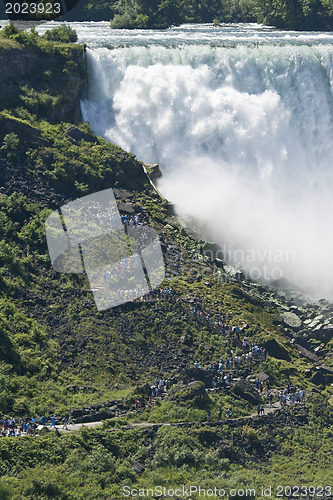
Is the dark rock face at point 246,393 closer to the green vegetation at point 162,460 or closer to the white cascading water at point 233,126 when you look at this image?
the green vegetation at point 162,460

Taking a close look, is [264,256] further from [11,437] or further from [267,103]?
[11,437]

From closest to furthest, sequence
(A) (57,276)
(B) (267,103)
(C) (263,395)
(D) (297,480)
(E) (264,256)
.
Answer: (D) (297,480)
(C) (263,395)
(A) (57,276)
(E) (264,256)
(B) (267,103)

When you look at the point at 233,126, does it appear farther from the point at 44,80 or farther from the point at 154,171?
the point at 44,80

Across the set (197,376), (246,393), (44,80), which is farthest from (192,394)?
(44,80)

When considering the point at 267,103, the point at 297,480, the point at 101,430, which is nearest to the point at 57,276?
the point at 101,430

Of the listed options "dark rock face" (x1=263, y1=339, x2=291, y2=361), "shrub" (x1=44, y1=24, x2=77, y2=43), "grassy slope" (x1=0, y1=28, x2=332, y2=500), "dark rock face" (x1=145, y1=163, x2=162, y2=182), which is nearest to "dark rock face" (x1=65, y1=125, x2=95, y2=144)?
"grassy slope" (x1=0, y1=28, x2=332, y2=500)

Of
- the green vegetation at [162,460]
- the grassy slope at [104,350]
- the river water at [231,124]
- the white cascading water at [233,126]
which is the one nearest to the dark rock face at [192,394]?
the grassy slope at [104,350]

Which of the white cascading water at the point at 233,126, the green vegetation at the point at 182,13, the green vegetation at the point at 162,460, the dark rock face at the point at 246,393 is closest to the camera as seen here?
the green vegetation at the point at 162,460
